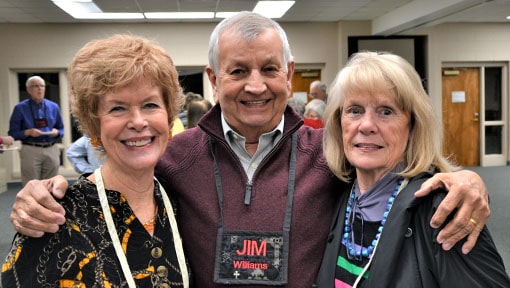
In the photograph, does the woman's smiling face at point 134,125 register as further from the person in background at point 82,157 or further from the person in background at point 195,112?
the person in background at point 195,112

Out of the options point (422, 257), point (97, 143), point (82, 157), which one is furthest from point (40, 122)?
point (422, 257)

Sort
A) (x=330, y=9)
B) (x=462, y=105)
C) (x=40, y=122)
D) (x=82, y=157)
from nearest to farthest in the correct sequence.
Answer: (x=82, y=157) → (x=40, y=122) → (x=330, y=9) → (x=462, y=105)

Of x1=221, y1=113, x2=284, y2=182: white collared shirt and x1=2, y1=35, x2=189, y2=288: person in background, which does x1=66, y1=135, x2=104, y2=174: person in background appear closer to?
x1=221, y1=113, x2=284, y2=182: white collared shirt

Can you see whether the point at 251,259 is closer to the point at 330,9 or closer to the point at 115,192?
the point at 115,192

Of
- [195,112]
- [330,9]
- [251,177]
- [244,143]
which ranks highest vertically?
[330,9]

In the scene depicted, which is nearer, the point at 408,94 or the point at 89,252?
the point at 89,252

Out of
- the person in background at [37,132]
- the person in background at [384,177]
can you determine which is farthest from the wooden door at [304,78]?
the person in background at [384,177]

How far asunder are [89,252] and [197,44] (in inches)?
358

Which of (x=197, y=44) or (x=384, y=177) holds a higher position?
(x=197, y=44)

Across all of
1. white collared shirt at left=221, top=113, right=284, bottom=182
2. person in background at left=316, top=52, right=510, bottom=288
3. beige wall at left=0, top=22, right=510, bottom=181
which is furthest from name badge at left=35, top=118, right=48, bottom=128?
person in background at left=316, top=52, right=510, bottom=288

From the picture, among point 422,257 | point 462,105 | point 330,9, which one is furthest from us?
point 462,105

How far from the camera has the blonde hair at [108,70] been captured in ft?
4.09

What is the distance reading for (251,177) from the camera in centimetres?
160

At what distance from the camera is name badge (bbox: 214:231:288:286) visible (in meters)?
1.46
